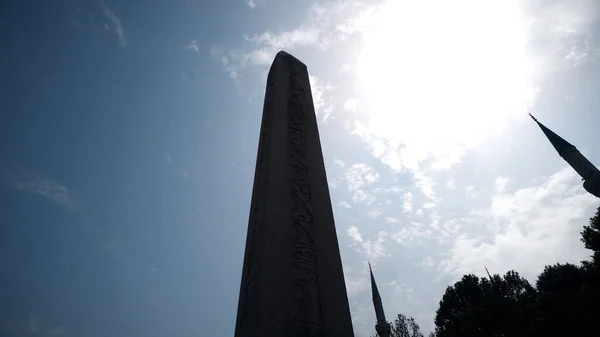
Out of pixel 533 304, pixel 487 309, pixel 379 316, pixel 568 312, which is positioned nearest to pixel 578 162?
pixel 568 312

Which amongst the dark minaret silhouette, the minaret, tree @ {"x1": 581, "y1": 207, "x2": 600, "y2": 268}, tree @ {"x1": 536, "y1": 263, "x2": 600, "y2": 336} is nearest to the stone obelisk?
the dark minaret silhouette

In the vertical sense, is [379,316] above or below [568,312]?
above

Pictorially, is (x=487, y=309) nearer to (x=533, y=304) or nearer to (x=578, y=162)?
(x=533, y=304)

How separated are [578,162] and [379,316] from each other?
1551cm

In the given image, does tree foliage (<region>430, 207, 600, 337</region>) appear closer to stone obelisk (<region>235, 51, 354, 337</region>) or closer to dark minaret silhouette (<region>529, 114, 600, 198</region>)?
dark minaret silhouette (<region>529, 114, 600, 198</region>)

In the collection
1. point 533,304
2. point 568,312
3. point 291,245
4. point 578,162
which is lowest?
point 291,245

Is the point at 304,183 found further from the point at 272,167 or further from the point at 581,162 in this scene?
the point at 581,162

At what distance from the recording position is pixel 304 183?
4148mm

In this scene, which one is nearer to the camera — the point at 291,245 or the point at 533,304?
the point at 291,245

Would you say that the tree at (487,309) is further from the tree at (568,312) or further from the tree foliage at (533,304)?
the tree at (568,312)

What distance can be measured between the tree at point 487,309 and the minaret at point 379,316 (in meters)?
5.90

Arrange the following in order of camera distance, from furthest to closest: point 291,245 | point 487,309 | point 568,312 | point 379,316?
point 379,316, point 487,309, point 568,312, point 291,245

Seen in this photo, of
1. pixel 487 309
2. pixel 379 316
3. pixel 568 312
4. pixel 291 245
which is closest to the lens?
pixel 291 245

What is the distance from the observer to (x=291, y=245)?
3.41 metres
